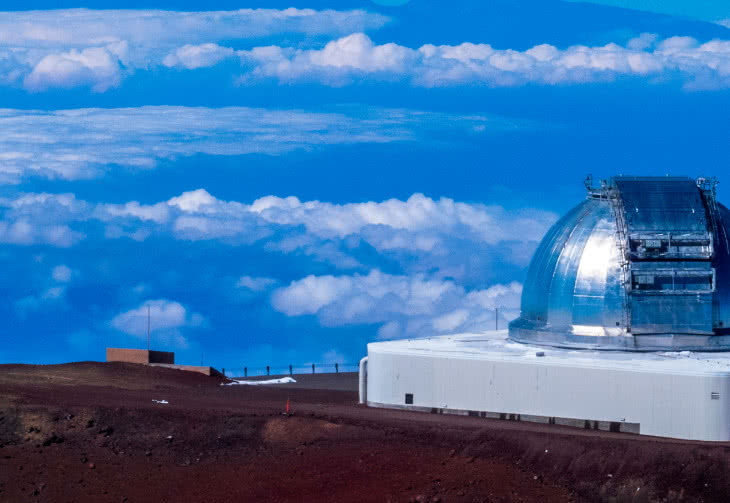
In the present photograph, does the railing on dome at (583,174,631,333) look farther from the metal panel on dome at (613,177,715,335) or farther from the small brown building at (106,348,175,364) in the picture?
the small brown building at (106,348,175,364)

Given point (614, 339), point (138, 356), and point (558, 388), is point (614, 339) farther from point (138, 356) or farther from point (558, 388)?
point (138, 356)

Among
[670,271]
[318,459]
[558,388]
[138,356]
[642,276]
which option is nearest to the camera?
[318,459]

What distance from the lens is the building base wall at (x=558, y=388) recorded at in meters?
39.1

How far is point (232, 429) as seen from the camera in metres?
37.2

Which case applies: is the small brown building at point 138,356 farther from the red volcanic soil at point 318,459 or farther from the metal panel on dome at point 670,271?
the metal panel on dome at point 670,271

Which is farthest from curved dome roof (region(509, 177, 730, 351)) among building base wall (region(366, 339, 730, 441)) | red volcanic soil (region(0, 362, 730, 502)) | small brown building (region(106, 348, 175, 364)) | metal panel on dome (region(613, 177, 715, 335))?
small brown building (region(106, 348, 175, 364))

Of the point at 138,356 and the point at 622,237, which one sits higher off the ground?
the point at 622,237

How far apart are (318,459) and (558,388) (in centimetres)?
1048

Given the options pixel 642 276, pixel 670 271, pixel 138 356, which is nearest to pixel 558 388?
pixel 642 276

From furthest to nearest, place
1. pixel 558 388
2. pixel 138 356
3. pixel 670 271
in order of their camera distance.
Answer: pixel 138 356 < pixel 670 271 < pixel 558 388

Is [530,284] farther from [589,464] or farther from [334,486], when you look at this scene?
[334,486]

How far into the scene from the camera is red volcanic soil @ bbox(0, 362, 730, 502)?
33.0 meters

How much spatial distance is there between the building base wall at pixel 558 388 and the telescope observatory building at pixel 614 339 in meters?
0.04

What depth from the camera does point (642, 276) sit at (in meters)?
42.8
